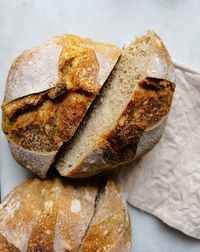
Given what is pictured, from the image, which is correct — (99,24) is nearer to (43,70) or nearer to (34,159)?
(43,70)

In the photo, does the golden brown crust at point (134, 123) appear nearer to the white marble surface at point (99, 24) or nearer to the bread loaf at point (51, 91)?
the bread loaf at point (51, 91)

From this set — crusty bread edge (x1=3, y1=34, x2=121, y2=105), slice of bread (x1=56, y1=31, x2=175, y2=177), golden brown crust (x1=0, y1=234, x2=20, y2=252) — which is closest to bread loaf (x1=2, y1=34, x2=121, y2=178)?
crusty bread edge (x1=3, y1=34, x2=121, y2=105)

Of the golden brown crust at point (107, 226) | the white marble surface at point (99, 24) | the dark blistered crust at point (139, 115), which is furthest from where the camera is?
the white marble surface at point (99, 24)

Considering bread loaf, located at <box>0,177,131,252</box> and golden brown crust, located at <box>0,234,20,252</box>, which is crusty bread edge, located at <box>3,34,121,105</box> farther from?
golden brown crust, located at <box>0,234,20,252</box>

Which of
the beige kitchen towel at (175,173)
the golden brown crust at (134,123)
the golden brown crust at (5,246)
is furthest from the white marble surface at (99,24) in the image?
the golden brown crust at (134,123)

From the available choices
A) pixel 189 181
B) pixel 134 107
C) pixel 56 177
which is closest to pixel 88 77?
pixel 134 107

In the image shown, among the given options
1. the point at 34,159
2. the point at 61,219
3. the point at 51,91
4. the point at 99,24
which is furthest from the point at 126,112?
the point at 99,24

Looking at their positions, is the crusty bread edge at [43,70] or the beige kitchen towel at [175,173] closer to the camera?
the crusty bread edge at [43,70]
